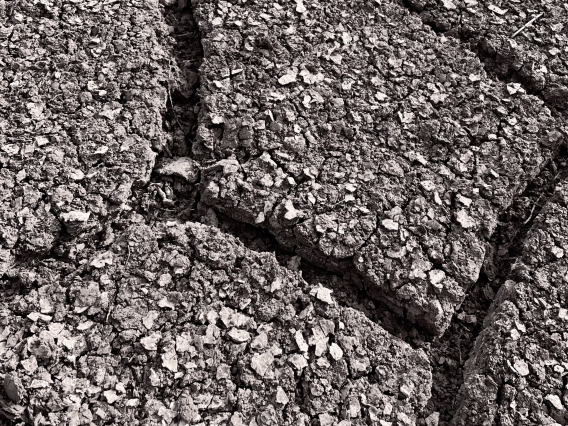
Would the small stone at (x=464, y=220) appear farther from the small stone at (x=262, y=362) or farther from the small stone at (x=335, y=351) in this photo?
the small stone at (x=262, y=362)

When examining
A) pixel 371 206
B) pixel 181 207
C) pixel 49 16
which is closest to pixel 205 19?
pixel 49 16

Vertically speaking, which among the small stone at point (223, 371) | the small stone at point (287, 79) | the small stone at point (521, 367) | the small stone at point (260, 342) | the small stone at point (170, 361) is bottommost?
the small stone at point (170, 361)

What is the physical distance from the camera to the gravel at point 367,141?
A: 1494 millimetres

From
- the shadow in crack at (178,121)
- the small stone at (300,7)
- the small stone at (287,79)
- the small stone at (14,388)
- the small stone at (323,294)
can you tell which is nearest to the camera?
the small stone at (14,388)

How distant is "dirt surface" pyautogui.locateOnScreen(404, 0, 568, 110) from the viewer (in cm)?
178

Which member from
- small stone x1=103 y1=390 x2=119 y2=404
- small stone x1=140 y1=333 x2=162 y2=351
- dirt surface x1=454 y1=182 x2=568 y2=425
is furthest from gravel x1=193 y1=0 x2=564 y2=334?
small stone x1=103 y1=390 x2=119 y2=404

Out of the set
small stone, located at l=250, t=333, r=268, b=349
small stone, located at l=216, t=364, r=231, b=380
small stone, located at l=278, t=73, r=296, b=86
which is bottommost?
small stone, located at l=216, t=364, r=231, b=380

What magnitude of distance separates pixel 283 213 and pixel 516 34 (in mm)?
879

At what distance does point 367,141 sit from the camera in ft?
5.36

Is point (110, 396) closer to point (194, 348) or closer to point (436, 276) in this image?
point (194, 348)

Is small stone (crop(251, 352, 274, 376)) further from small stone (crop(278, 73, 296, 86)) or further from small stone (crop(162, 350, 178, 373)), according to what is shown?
small stone (crop(278, 73, 296, 86))

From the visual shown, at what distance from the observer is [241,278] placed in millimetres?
1438

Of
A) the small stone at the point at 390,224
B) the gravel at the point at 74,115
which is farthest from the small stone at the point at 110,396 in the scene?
the small stone at the point at 390,224

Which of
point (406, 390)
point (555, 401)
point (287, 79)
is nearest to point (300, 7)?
point (287, 79)
